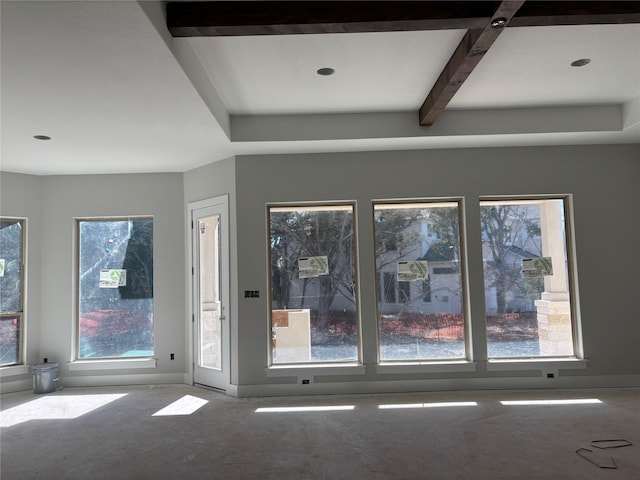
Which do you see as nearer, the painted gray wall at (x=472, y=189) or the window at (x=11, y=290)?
the painted gray wall at (x=472, y=189)

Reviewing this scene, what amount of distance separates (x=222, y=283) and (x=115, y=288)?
1.63 metres

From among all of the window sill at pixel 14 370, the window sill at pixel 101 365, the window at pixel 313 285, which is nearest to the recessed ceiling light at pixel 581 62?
the window at pixel 313 285

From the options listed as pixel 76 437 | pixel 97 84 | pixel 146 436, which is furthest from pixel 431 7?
pixel 76 437

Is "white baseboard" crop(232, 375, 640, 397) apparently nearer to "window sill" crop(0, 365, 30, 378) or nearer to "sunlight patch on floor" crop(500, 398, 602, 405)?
"sunlight patch on floor" crop(500, 398, 602, 405)

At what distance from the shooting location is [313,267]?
495cm

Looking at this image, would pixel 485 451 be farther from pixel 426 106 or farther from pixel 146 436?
pixel 426 106

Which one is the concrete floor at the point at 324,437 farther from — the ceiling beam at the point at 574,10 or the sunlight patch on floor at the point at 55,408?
the ceiling beam at the point at 574,10

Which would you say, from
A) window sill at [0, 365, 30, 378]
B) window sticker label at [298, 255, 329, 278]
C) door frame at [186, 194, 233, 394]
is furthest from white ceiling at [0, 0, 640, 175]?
window sill at [0, 365, 30, 378]

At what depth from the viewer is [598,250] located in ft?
16.0

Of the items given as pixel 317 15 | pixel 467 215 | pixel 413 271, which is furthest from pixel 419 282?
pixel 317 15

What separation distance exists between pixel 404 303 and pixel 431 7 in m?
3.17

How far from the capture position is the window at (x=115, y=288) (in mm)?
5500

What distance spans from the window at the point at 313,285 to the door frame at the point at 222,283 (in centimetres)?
51

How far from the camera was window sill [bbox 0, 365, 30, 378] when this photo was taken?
512 cm
